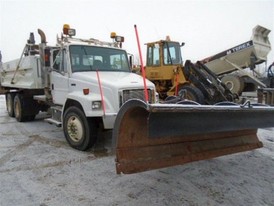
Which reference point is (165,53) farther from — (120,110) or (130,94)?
(120,110)

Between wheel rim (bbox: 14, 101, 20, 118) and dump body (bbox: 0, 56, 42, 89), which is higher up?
dump body (bbox: 0, 56, 42, 89)

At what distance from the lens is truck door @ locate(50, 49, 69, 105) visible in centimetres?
674

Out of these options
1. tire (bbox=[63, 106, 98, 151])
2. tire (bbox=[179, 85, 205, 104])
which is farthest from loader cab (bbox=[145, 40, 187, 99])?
tire (bbox=[63, 106, 98, 151])

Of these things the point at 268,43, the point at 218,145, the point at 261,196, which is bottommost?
the point at 261,196

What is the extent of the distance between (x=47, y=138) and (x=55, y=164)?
2.17m

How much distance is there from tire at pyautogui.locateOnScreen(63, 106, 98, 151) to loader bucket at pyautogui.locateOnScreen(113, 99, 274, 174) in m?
2.27

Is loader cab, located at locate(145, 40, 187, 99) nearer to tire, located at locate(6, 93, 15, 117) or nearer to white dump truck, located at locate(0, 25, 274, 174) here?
white dump truck, located at locate(0, 25, 274, 174)

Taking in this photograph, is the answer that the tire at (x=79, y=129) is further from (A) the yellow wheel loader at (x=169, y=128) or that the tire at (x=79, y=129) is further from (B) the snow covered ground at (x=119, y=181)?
(A) the yellow wheel loader at (x=169, y=128)

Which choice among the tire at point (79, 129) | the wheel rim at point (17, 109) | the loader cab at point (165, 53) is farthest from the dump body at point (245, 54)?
the tire at point (79, 129)

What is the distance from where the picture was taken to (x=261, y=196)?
12.3ft

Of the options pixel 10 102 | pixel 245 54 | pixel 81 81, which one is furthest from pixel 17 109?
pixel 245 54

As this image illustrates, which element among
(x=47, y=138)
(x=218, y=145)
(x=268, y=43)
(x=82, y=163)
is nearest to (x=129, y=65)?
(x=47, y=138)

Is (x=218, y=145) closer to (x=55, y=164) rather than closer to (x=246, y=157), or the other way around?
(x=246, y=157)

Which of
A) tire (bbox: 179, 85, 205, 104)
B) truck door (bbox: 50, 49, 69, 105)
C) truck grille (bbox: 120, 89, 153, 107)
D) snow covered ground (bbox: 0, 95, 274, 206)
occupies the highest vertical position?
truck door (bbox: 50, 49, 69, 105)
